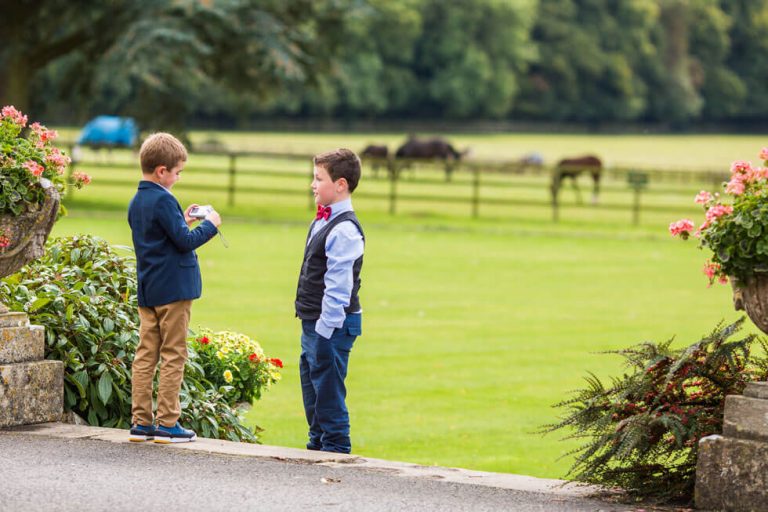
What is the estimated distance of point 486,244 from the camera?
25.0m

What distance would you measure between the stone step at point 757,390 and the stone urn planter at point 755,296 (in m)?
0.21

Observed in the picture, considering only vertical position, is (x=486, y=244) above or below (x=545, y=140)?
below

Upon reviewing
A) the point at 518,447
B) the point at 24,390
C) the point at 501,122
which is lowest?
the point at 518,447

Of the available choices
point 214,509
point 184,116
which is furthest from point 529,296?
point 184,116

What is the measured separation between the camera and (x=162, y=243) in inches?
247

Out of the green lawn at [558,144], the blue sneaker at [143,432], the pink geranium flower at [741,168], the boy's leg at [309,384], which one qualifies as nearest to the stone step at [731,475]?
the pink geranium flower at [741,168]

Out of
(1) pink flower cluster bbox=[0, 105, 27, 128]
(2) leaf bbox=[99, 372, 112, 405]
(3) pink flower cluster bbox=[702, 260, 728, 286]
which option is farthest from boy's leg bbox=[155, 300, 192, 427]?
(3) pink flower cluster bbox=[702, 260, 728, 286]

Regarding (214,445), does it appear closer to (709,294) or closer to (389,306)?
(389,306)

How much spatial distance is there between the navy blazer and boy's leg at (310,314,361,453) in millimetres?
718

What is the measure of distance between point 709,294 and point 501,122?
95234mm

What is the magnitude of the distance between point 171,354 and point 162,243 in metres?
0.55

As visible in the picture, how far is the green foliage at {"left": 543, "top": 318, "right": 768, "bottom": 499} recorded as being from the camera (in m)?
5.46

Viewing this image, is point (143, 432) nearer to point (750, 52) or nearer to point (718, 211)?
point (718, 211)

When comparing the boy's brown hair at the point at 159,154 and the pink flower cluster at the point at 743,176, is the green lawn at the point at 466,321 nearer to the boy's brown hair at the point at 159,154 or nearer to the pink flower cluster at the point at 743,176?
the pink flower cluster at the point at 743,176
